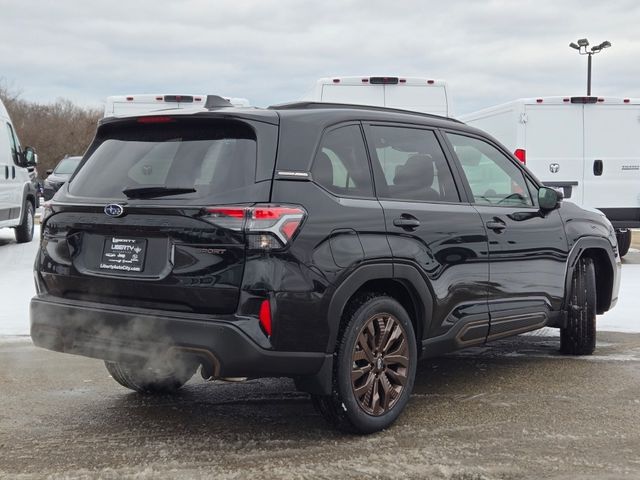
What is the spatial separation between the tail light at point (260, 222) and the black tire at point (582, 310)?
2998 millimetres

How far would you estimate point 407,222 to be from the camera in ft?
14.5

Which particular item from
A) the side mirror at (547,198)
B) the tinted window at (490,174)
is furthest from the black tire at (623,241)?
the tinted window at (490,174)

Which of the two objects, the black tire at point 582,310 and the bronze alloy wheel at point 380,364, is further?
the black tire at point 582,310

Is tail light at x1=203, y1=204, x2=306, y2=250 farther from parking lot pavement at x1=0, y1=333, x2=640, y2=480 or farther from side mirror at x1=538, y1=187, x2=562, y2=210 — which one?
side mirror at x1=538, y1=187, x2=562, y2=210

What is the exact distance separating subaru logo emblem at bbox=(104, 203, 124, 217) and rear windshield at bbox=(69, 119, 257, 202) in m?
0.11

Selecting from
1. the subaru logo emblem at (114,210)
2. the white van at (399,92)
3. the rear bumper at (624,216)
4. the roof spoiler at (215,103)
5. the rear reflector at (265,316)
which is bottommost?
the rear reflector at (265,316)

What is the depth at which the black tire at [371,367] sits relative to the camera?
4.06m

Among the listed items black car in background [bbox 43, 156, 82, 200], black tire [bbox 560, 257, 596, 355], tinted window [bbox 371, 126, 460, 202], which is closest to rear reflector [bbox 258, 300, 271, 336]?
tinted window [bbox 371, 126, 460, 202]

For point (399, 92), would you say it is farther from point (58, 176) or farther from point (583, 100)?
point (58, 176)

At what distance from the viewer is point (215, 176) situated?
393 centimetres

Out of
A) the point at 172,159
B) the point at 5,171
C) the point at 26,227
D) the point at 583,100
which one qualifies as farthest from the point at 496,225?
the point at 26,227

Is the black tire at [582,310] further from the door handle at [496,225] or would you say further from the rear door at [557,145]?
the rear door at [557,145]

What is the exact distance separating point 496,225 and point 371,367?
1.41 metres

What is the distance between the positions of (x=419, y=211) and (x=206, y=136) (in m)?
1.27
